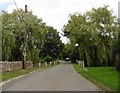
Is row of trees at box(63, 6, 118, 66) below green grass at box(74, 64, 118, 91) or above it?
above

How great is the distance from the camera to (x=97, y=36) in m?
64.1

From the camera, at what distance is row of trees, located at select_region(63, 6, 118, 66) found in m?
→ 63.7

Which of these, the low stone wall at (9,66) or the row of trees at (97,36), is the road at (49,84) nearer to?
the low stone wall at (9,66)

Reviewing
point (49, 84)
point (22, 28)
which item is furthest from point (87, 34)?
point (49, 84)

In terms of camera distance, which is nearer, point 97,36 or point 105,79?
point 105,79

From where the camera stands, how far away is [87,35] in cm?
6391

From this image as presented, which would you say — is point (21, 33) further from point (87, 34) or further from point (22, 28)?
point (87, 34)

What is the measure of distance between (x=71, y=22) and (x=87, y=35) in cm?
998

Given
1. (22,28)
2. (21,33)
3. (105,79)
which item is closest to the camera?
(105,79)

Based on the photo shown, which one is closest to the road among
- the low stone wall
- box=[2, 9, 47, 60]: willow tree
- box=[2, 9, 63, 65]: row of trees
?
the low stone wall

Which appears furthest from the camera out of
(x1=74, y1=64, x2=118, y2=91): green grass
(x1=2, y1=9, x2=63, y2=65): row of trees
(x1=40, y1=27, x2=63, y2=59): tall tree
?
(x1=40, y1=27, x2=63, y2=59): tall tree

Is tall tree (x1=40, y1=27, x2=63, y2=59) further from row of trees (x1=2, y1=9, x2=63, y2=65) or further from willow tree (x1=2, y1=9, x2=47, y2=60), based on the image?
willow tree (x1=2, y1=9, x2=47, y2=60)

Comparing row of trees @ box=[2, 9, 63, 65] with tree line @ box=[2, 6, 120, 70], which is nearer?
row of trees @ box=[2, 9, 63, 65]

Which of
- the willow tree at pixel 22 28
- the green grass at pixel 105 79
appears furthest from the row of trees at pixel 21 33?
→ the green grass at pixel 105 79
